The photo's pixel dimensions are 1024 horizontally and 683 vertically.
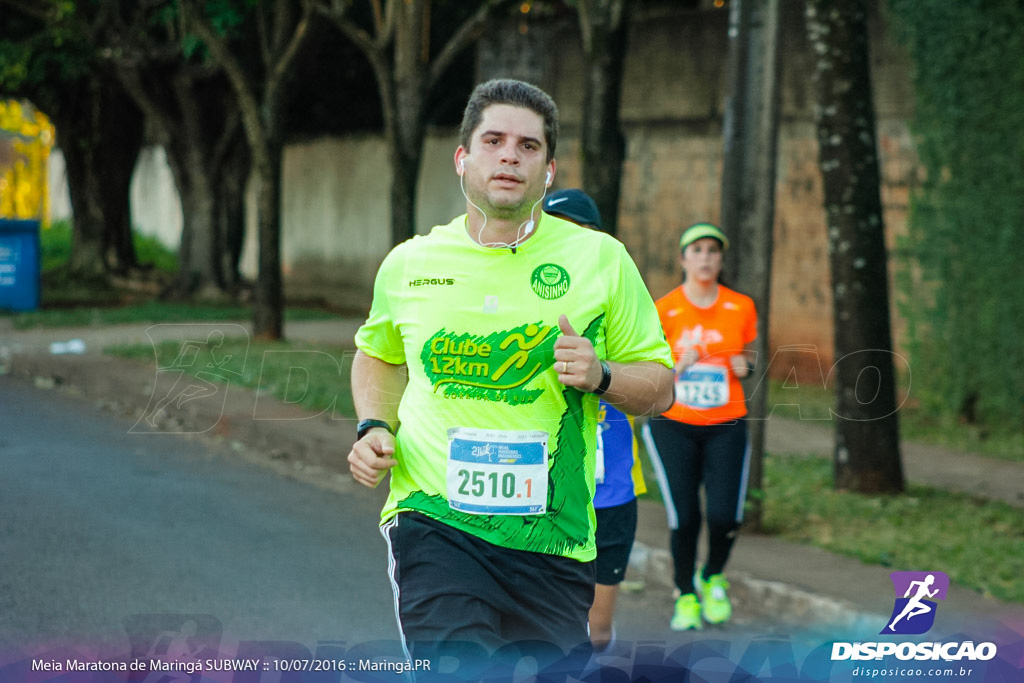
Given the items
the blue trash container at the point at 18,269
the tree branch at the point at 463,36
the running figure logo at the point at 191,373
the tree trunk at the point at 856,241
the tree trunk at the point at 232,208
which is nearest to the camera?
the tree trunk at the point at 856,241

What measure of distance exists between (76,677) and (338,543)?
96.5 inches

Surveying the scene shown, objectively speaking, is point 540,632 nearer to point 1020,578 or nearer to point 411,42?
point 1020,578

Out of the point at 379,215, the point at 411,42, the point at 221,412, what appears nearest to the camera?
the point at 221,412

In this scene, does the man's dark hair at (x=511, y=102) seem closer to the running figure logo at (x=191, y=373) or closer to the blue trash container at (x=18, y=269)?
the running figure logo at (x=191, y=373)

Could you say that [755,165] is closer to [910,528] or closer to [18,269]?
[910,528]

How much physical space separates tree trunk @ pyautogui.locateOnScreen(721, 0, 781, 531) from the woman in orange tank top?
133 cm

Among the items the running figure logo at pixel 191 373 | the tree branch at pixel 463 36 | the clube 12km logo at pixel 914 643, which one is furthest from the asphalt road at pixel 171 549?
the tree branch at pixel 463 36

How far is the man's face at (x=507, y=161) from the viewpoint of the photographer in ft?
11.0

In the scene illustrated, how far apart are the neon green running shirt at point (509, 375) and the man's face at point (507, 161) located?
0.12 m

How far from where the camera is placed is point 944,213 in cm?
1159

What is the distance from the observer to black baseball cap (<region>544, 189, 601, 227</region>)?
481 cm

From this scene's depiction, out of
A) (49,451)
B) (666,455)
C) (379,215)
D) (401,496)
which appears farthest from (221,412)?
(379,215)

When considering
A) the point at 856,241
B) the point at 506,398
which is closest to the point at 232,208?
the point at 856,241

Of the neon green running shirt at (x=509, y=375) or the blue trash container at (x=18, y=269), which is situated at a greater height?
the neon green running shirt at (x=509, y=375)
